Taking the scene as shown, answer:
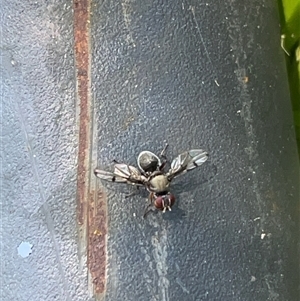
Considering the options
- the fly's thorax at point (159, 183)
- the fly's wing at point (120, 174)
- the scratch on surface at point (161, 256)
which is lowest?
the scratch on surface at point (161, 256)

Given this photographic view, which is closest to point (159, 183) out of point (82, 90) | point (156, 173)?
point (156, 173)

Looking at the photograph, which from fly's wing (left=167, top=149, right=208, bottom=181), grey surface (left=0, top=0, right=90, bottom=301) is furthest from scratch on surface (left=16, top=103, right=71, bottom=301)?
fly's wing (left=167, top=149, right=208, bottom=181)

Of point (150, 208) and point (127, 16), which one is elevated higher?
point (127, 16)

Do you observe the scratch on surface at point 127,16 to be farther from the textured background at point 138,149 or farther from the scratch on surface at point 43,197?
the scratch on surface at point 43,197

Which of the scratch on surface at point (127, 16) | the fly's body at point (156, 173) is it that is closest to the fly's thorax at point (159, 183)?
the fly's body at point (156, 173)

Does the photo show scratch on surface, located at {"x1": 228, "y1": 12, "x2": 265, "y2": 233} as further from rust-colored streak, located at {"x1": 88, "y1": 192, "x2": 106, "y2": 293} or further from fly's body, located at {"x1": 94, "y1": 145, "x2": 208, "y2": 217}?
rust-colored streak, located at {"x1": 88, "y1": 192, "x2": 106, "y2": 293}

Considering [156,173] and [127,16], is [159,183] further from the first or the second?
[127,16]
